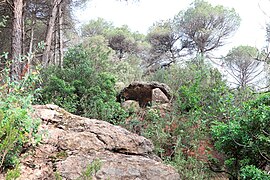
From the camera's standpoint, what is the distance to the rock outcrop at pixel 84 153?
97.5 inches

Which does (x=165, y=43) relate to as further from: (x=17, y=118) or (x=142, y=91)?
(x=17, y=118)

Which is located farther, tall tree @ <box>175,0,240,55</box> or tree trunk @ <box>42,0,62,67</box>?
tall tree @ <box>175,0,240,55</box>

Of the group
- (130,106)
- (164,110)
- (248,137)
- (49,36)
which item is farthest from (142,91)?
(248,137)

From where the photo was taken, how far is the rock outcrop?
8.13 feet

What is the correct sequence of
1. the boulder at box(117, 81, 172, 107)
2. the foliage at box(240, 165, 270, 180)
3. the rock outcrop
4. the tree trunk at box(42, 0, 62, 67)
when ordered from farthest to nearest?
the tree trunk at box(42, 0, 62, 67) < the boulder at box(117, 81, 172, 107) < the foliage at box(240, 165, 270, 180) < the rock outcrop

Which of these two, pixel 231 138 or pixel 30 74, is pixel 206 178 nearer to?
pixel 231 138

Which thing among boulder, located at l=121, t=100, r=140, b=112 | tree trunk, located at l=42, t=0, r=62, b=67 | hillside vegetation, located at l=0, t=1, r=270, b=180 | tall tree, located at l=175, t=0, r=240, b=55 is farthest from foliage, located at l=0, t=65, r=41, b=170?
tall tree, located at l=175, t=0, r=240, b=55

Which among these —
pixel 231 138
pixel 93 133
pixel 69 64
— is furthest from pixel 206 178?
pixel 69 64

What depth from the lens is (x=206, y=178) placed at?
381 cm

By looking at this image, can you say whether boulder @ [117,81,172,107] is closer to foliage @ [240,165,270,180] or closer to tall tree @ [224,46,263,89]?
foliage @ [240,165,270,180]

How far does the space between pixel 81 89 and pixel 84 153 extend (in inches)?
104

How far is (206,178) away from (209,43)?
1178 centimetres

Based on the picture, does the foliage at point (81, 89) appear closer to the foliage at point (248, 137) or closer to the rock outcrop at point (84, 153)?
the rock outcrop at point (84, 153)

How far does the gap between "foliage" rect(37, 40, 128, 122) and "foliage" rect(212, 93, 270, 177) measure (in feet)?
7.21
